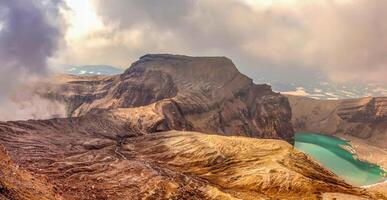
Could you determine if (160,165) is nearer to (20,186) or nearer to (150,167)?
(150,167)

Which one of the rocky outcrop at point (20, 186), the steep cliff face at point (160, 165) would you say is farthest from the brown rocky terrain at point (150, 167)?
the rocky outcrop at point (20, 186)

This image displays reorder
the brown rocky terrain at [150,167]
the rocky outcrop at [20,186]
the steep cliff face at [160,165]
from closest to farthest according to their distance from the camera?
the rocky outcrop at [20,186], the brown rocky terrain at [150,167], the steep cliff face at [160,165]

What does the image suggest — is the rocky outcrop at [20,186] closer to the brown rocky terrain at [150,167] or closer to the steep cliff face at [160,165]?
the brown rocky terrain at [150,167]

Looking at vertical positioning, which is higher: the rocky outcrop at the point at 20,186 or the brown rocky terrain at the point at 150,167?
the rocky outcrop at the point at 20,186

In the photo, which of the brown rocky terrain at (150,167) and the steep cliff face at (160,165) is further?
the steep cliff face at (160,165)

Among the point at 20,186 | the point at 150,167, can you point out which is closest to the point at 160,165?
the point at 150,167

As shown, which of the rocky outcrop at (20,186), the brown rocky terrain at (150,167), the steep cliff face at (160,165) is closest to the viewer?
the rocky outcrop at (20,186)

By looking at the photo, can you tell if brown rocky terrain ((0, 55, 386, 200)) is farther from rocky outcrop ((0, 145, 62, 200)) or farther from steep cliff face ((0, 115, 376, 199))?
rocky outcrop ((0, 145, 62, 200))

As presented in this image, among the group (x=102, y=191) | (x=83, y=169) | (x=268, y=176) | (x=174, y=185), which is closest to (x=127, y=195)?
A: (x=102, y=191)

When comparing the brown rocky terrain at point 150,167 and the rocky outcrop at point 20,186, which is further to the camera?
the brown rocky terrain at point 150,167

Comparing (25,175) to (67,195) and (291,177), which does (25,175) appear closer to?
(67,195)

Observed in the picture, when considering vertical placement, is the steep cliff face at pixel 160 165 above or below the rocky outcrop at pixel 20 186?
below
